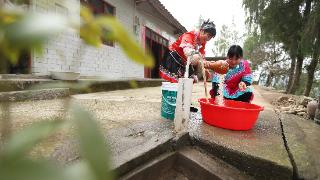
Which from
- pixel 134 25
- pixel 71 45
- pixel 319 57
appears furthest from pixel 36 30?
pixel 319 57

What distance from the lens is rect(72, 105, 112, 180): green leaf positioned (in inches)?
8.7

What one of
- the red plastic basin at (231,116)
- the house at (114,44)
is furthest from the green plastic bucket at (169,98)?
the house at (114,44)

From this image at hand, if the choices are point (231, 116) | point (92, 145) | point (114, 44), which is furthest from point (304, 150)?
→ point (114, 44)

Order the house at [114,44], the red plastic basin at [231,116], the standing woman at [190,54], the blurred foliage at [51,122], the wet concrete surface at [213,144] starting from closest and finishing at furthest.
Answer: the blurred foliage at [51,122] < the wet concrete surface at [213,144] < the red plastic basin at [231,116] < the standing woman at [190,54] < the house at [114,44]

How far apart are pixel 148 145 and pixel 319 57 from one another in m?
9.95

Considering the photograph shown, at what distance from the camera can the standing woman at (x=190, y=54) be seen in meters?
2.50

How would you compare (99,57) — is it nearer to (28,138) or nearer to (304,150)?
(304,150)

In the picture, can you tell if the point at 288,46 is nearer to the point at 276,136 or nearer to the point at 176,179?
the point at 276,136

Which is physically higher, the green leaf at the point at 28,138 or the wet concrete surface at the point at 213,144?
the green leaf at the point at 28,138

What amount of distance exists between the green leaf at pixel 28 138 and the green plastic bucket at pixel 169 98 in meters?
2.23

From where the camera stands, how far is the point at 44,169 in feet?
0.70

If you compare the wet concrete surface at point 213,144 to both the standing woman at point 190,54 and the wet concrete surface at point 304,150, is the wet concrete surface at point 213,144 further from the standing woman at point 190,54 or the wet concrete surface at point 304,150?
the standing woman at point 190,54

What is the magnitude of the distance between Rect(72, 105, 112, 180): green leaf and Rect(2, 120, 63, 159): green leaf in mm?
31

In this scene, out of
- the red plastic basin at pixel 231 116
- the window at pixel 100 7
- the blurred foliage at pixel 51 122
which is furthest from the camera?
the window at pixel 100 7
